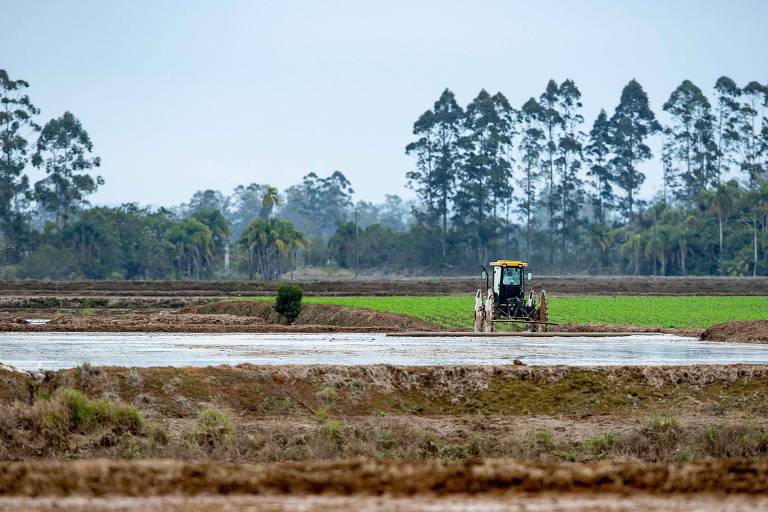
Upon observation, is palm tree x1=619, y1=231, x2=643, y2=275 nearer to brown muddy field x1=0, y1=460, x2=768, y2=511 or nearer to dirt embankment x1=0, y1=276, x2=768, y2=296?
dirt embankment x1=0, y1=276, x2=768, y2=296

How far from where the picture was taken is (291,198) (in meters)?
196

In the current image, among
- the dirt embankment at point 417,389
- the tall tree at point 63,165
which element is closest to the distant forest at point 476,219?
the tall tree at point 63,165

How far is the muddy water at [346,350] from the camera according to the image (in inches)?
930

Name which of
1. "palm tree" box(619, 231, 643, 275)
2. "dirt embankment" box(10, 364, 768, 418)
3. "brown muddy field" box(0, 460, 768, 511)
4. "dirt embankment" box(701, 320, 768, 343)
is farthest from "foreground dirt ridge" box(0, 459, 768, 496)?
"palm tree" box(619, 231, 643, 275)

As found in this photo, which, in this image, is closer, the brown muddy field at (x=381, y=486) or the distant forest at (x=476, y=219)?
the brown muddy field at (x=381, y=486)

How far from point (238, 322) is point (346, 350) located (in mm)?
17046

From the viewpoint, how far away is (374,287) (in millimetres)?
85938

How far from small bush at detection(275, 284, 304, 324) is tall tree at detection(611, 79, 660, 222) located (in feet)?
318

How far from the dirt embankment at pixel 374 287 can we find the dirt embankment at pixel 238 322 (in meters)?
20.0

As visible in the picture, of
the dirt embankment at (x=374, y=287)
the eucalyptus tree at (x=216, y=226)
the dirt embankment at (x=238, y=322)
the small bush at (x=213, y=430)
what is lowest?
the small bush at (x=213, y=430)

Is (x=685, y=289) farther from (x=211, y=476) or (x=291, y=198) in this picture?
(x=291, y=198)

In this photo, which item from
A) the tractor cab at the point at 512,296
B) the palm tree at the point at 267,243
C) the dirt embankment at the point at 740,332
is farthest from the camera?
the palm tree at the point at 267,243

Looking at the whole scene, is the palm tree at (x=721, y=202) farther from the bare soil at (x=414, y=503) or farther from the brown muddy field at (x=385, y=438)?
the bare soil at (x=414, y=503)

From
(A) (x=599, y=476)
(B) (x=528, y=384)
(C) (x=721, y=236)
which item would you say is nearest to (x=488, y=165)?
(C) (x=721, y=236)
